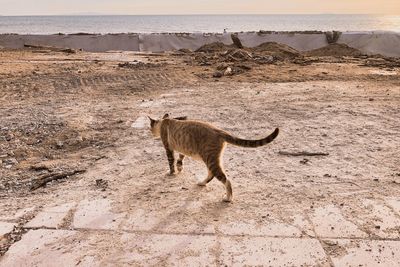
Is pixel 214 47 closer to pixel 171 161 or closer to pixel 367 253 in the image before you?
pixel 171 161

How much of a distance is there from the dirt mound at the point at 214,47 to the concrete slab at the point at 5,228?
17.4 meters

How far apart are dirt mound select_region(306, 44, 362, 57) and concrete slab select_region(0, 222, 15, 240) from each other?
57.3 feet

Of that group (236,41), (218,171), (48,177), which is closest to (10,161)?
(48,177)

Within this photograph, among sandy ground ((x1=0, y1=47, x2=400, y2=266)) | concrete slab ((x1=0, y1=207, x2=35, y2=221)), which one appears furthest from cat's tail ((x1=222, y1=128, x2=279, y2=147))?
concrete slab ((x1=0, y1=207, x2=35, y2=221))

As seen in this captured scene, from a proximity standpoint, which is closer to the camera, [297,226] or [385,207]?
[297,226]

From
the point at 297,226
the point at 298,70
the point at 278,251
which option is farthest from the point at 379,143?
the point at 298,70

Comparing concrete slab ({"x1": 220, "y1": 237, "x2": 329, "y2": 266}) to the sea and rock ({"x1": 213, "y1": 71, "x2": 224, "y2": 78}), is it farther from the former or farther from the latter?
the sea

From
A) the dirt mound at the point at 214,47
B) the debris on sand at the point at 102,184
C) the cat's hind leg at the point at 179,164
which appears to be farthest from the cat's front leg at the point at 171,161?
the dirt mound at the point at 214,47

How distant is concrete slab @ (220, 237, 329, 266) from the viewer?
372 cm

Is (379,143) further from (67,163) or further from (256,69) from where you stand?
(256,69)

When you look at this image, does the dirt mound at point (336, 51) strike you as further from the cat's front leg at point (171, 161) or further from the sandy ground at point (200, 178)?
the cat's front leg at point (171, 161)

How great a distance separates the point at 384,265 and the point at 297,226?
0.92m

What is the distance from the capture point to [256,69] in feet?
47.3

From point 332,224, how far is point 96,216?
2.57m
